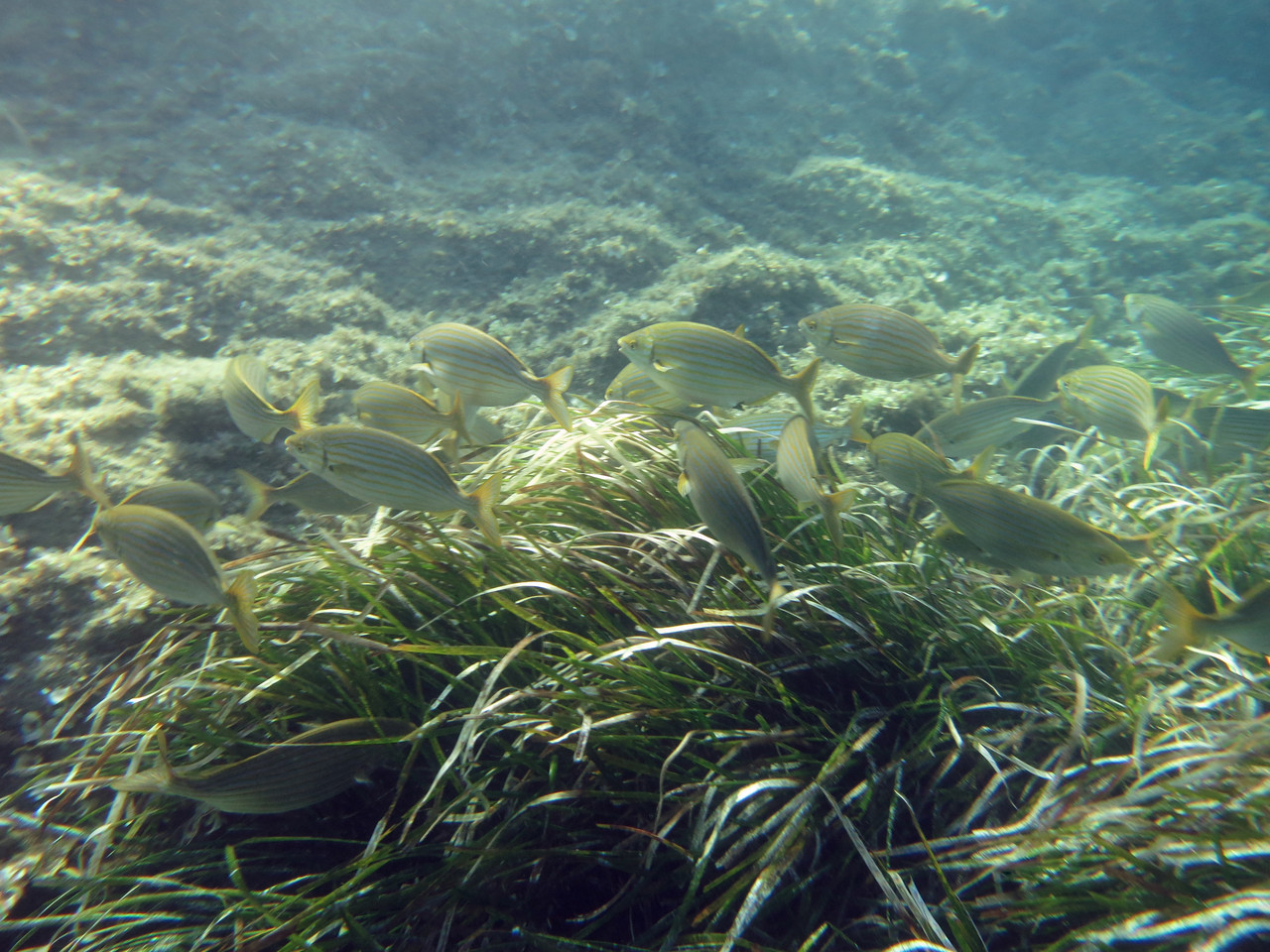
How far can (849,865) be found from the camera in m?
1.47

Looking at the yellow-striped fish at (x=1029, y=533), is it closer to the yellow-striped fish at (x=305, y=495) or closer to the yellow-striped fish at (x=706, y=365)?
the yellow-striped fish at (x=706, y=365)

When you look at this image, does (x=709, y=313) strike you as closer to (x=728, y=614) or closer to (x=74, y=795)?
(x=728, y=614)

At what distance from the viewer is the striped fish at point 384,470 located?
1.73 meters

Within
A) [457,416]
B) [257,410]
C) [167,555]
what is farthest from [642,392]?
[167,555]

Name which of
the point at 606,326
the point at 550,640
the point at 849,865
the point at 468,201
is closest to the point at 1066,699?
the point at 849,865

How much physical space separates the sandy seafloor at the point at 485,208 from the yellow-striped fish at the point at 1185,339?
3.22ft

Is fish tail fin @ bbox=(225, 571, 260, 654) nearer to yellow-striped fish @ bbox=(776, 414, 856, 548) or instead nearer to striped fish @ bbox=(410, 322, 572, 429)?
striped fish @ bbox=(410, 322, 572, 429)

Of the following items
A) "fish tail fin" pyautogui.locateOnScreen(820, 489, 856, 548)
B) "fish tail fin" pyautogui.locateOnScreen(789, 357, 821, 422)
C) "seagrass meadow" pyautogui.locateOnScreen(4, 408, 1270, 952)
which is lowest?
"seagrass meadow" pyautogui.locateOnScreen(4, 408, 1270, 952)

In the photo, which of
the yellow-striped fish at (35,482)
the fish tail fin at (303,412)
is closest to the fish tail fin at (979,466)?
the fish tail fin at (303,412)

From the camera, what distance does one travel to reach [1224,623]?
156cm

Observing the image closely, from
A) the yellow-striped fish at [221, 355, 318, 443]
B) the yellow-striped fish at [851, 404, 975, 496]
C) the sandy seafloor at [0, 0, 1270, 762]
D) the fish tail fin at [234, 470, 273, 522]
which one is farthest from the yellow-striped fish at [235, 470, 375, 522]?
the yellow-striped fish at [851, 404, 975, 496]

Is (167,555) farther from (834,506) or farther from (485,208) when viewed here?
(485,208)

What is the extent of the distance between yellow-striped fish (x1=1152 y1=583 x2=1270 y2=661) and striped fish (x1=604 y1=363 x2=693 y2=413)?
187cm

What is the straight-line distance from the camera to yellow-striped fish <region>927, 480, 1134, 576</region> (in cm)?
161
